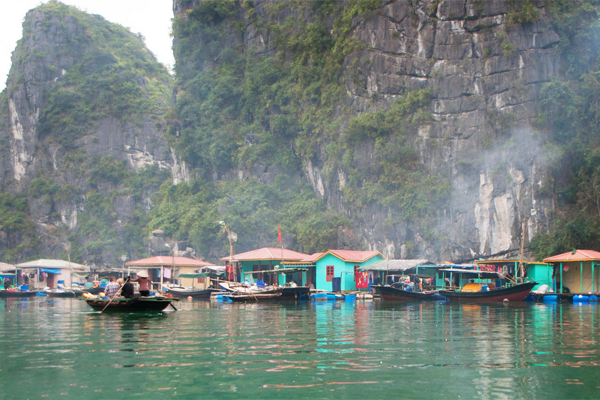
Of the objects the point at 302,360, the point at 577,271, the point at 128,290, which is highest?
the point at 128,290

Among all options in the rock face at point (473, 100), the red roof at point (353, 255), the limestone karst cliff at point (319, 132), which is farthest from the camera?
the limestone karst cliff at point (319, 132)

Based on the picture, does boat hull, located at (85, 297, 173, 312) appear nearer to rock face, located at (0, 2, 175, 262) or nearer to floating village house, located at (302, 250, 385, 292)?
floating village house, located at (302, 250, 385, 292)

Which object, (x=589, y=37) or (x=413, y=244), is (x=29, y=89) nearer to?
(x=413, y=244)

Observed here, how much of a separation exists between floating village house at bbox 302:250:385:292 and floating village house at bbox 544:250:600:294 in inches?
460

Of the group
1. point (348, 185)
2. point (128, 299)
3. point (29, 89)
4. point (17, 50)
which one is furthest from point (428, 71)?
point (17, 50)

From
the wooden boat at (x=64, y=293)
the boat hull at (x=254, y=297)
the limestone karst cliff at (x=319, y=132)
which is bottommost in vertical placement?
the wooden boat at (x=64, y=293)

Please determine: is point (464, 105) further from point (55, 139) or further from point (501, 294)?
point (55, 139)

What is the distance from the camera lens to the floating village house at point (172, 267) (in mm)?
45094

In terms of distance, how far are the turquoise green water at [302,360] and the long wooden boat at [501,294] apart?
1247 centimetres

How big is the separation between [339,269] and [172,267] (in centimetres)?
1544

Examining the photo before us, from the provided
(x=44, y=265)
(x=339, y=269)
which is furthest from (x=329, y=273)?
(x=44, y=265)

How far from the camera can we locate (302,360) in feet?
31.7

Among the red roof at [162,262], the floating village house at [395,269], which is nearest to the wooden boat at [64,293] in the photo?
the red roof at [162,262]

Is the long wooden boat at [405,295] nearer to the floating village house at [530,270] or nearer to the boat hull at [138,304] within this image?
the floating village house at [530,270]
